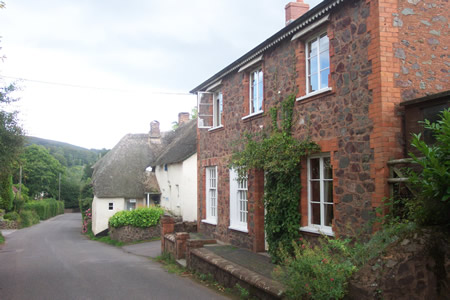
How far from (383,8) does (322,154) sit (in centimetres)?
327

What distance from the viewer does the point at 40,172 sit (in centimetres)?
6831

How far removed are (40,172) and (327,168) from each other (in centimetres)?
6726

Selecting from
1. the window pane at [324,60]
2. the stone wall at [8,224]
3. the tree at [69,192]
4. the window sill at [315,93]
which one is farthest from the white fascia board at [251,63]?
the tree at [69,192]

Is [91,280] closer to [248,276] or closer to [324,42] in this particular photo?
[248,276]

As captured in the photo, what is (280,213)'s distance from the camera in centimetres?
1041

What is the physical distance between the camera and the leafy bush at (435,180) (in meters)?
5.31

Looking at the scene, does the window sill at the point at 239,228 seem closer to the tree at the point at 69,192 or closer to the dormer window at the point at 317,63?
the dormer window at the point at 317,63

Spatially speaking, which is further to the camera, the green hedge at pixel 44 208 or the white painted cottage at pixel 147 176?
the green hedge at pixel 44 208

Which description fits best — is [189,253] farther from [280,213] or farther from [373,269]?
[373,269]

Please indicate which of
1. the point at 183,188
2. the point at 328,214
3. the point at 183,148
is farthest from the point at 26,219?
the point at 328,214

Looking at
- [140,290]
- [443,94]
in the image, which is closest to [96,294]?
[140,290]

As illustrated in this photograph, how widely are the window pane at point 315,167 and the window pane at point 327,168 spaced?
25 centimetres

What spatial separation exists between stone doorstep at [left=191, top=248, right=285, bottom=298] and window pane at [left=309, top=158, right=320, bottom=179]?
2.68 meters

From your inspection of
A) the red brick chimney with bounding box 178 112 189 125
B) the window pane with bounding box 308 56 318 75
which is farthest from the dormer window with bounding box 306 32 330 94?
the red brick chimney with bounding box 178 112 189 125
